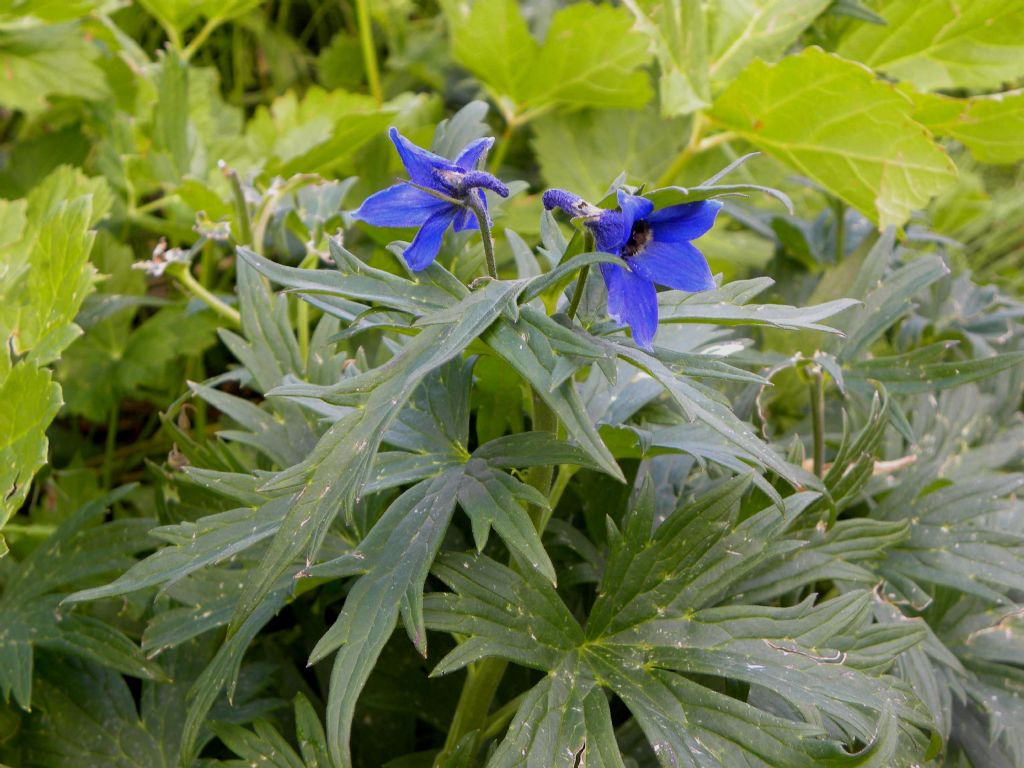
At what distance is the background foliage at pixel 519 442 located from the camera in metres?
0.66

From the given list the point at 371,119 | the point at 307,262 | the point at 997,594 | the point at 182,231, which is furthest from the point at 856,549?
the point at 182,231

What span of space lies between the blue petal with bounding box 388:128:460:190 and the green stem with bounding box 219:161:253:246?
0.43m

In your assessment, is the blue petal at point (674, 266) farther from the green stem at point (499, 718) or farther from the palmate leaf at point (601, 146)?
the palmate leaf at point (601, 146)

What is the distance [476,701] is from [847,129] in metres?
0.94

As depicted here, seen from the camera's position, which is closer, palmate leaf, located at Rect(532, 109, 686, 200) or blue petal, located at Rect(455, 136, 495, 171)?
blue petal, located at Rect(455, 136, 495, 171)

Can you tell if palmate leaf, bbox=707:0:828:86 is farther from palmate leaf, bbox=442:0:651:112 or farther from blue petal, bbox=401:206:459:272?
blue petal, bbox=401:206:459:272

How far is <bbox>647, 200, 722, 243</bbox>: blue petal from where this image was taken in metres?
0.63

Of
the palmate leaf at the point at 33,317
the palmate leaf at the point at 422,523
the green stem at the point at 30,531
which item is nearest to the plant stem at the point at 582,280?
the palmate leaf at the point at 422,523

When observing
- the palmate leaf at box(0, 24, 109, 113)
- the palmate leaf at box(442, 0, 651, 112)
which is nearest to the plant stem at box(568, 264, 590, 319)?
the palmate leaf at box(442, 0, 651, 112)

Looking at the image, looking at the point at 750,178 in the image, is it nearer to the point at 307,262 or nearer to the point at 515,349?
the point at 307,262

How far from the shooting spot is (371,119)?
1.33 m

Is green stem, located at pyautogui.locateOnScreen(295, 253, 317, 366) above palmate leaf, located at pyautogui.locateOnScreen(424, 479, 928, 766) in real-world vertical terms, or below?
above

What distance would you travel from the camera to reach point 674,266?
2.08 ft

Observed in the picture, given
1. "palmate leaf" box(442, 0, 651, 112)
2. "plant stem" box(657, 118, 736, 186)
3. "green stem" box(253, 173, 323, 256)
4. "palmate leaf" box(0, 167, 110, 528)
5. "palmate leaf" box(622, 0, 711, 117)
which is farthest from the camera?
"palmate leaf" box(442, 0, 651, 112)
